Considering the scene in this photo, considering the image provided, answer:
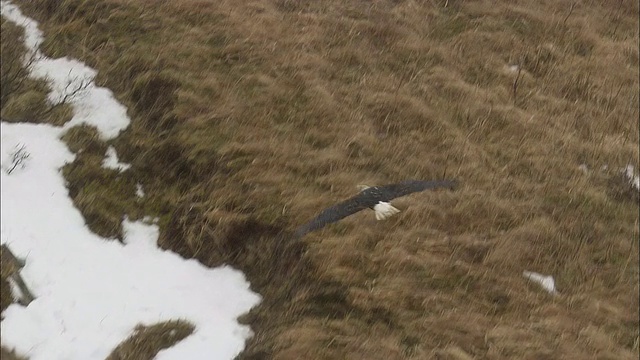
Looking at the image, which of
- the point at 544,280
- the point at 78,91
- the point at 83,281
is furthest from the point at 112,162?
the point at 544,280

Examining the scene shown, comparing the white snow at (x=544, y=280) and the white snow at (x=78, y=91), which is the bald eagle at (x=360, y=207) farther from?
the white snow at (x=78, y=91)

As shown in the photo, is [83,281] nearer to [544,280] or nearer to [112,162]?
[112,162]

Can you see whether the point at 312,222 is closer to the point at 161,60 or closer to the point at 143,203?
the point at 143,203

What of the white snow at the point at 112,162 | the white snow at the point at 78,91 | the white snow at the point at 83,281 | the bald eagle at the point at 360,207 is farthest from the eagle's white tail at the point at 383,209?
the white snow at the point at 78,91

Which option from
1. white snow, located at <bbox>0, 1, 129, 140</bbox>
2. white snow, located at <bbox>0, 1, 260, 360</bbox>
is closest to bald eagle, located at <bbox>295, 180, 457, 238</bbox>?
white snow, located at <bbox>0, 1, 260, 360</bbox>

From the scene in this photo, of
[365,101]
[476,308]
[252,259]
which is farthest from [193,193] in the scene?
[476,308]

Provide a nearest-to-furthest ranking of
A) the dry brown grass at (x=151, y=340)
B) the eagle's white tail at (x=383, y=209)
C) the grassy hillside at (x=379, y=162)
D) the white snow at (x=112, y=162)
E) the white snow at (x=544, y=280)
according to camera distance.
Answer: the dry brown grass at (x=151, y=340) → the grassy hillside at (x=379, y=162) → the eagle's white tail at (x=383, y=209) → the white snow at (x=544, y=280) → the white snow at (x=112, y=162)

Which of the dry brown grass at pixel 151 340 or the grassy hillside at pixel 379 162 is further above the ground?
the grassy hillside at pixel 379 162
